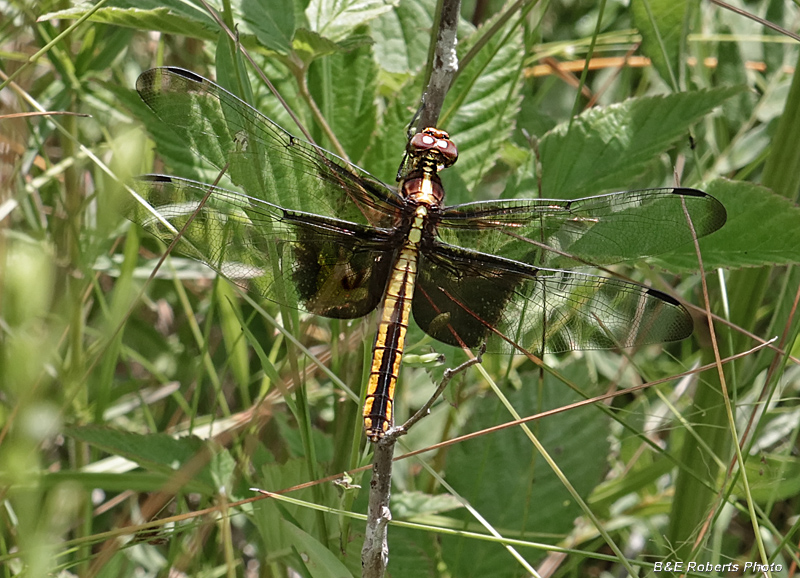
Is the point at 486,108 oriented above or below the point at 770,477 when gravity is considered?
above

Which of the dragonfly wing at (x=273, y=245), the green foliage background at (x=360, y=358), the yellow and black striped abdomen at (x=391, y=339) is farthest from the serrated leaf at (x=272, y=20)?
the yellow and black striped abdomen at (x=391, y=339)

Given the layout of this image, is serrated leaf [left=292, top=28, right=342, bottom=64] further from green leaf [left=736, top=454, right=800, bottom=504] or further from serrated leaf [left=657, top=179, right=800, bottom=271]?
green leaf [left=736, top=454, right=800, bottom=504]

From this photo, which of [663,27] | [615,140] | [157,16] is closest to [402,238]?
[615,140]

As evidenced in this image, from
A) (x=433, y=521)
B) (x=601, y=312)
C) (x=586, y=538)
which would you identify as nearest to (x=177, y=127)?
(x=601, y=312)

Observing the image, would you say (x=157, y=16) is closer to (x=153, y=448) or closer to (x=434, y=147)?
(x=434, y=147)

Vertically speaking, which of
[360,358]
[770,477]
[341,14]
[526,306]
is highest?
[341,14]

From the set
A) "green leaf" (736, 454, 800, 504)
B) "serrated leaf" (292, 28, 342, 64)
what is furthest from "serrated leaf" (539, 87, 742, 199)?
"green leaf" (736, 454, 800, 504)
